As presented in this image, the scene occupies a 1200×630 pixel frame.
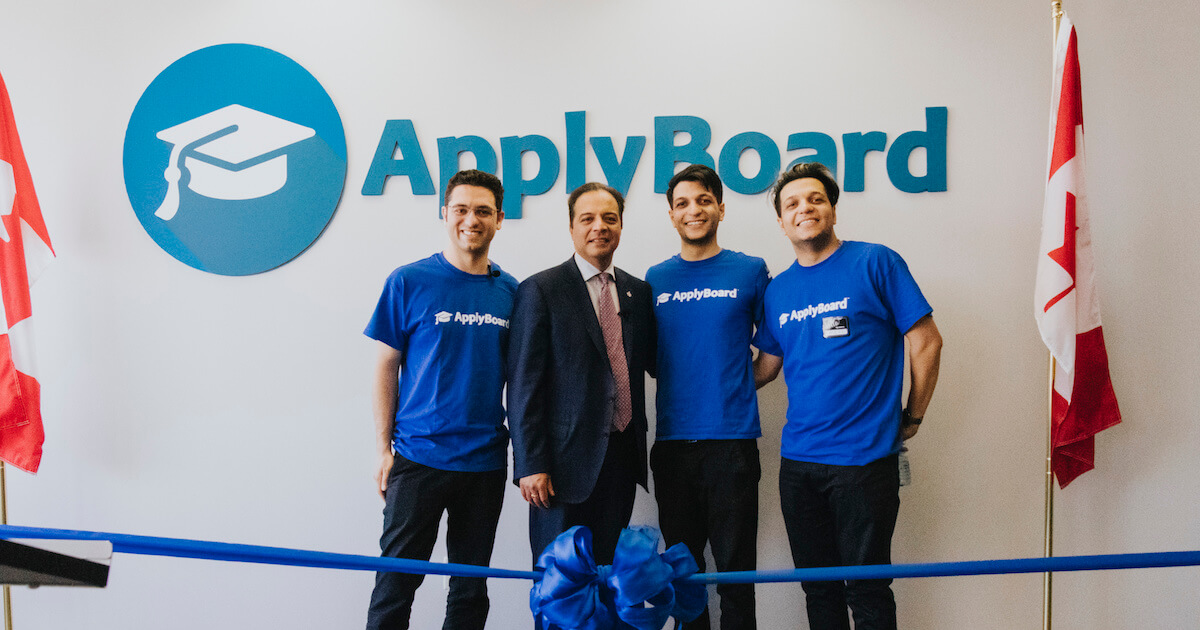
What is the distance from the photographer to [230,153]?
9.29 feet

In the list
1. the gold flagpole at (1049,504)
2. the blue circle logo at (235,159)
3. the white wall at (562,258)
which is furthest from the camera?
the blue circle logo at (235,159)

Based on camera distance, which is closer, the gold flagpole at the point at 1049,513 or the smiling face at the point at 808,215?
the smiling face at the point at 808,215

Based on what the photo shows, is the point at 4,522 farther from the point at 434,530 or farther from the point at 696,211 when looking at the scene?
the point at 696,211

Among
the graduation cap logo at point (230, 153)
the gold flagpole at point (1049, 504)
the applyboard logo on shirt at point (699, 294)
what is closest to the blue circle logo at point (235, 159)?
the graduation cap logo at point (230, 153)

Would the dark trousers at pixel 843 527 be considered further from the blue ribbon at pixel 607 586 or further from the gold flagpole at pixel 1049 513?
the blue ribbon at pixel 607 586

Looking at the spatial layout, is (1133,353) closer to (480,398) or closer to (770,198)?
(770,198)

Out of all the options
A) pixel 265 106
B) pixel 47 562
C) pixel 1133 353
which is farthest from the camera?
pixel 265 106

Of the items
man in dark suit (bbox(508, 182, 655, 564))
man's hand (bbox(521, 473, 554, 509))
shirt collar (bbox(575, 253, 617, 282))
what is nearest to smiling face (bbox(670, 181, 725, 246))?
man in dark suit (bbox(508, 182, 655, 564))

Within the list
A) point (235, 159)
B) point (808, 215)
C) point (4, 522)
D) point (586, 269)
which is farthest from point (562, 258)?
point (4, 522)

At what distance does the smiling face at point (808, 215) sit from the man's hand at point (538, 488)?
3.47 ft

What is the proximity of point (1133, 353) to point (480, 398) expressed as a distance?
2322 mm

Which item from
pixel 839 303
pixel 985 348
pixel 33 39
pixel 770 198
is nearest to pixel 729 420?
pixel 839 303

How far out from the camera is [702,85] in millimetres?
2736

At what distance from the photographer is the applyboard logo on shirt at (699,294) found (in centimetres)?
231
